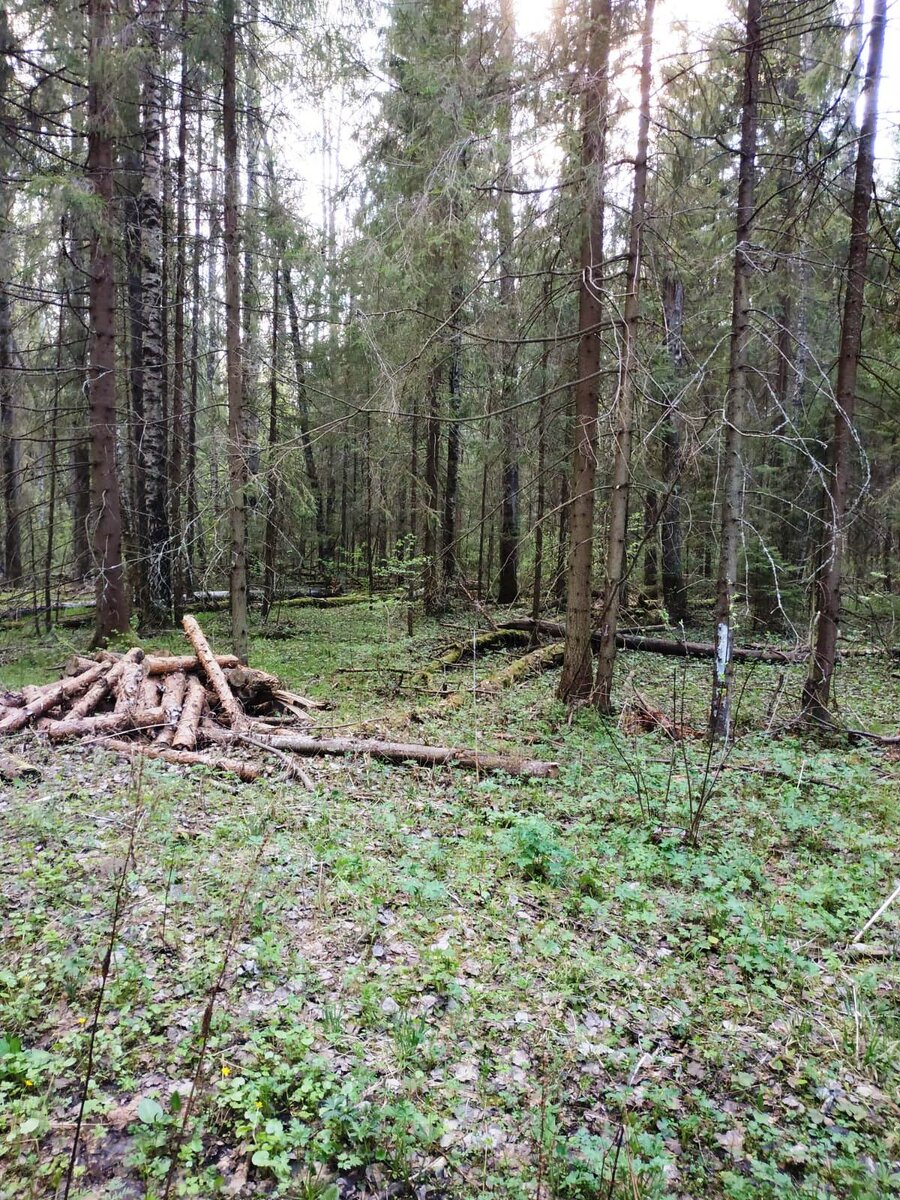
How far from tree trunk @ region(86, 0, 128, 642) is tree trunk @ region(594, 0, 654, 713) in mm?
7501

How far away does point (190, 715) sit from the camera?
7.45m

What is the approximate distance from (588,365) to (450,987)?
7.51m

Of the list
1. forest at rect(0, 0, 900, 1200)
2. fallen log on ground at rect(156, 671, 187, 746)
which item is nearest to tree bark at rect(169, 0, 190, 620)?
forest at rect(0, 0, 900, 1200)

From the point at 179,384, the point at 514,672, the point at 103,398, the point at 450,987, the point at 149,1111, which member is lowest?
the point at 450,987

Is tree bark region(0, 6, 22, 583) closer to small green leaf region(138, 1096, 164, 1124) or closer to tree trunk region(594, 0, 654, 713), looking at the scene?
tree trunk region(594, 0, 654, 713)

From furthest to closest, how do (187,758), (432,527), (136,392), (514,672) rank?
Answer: 1. (432,527)
2. (136,392)
3. (514,672)
4. (187,758)

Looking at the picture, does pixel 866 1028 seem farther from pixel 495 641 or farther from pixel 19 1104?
pixel 495 641

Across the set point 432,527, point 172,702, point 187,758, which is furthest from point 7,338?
point 187,758

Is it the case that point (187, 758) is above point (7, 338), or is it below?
below

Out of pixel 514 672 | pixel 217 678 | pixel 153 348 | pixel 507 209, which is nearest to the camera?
pixel 507 209

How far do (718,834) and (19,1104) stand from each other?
4.90 m

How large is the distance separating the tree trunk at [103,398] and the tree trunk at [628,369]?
750cm

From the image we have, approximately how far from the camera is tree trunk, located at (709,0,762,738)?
6820 mm

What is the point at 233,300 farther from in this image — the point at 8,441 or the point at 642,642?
the point at 8,441
